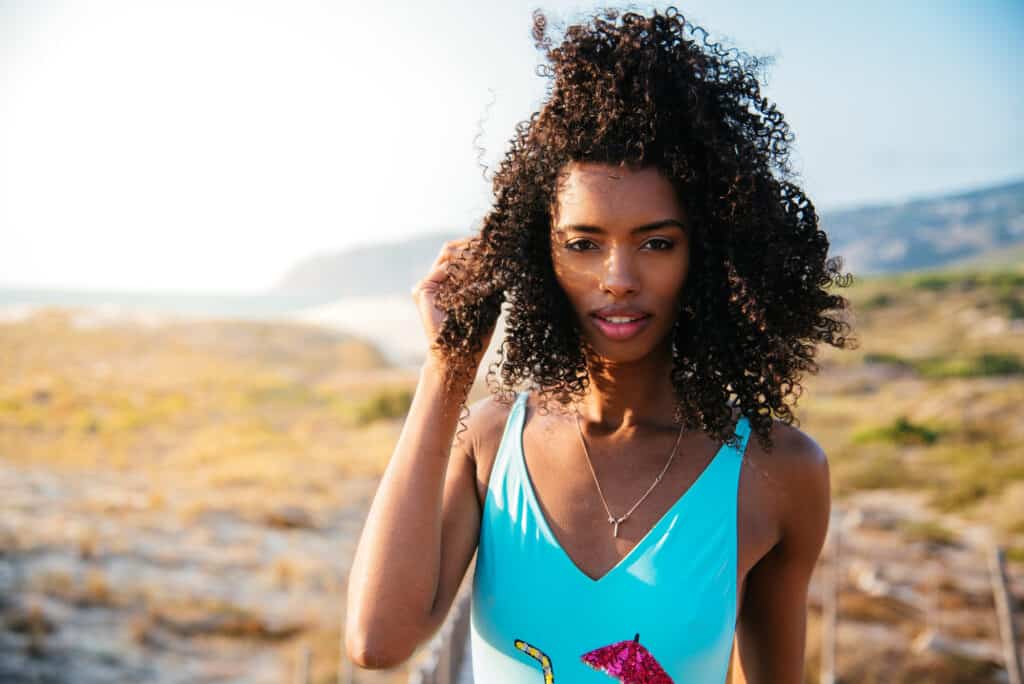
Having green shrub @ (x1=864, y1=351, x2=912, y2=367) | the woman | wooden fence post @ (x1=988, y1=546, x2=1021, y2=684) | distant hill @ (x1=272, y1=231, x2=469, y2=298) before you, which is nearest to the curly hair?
the woman

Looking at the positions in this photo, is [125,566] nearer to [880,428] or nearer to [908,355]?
[880,428]

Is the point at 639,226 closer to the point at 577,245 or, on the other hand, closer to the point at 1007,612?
the point at 577,245

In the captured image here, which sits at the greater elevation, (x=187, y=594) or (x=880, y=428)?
(x=880, y=428)

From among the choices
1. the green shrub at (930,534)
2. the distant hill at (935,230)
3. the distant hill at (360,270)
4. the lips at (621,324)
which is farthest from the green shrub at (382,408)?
the distant hill at (360,270)

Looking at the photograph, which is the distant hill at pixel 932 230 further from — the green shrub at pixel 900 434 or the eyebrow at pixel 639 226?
the eyebrow at pixel 639 226

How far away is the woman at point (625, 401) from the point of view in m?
1.59

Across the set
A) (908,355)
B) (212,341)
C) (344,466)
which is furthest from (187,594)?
(212,341)

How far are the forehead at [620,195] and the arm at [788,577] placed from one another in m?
0.57

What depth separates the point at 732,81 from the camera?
5.62ft

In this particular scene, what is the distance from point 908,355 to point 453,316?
103ft

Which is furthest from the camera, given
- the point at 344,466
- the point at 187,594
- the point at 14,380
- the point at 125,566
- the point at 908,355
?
the point at 14,380

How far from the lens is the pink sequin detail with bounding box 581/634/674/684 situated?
1551 mm

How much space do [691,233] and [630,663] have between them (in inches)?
33.1

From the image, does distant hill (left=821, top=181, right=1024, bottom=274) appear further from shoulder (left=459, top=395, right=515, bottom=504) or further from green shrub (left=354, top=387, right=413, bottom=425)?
shoulder (left=459, top=395, right=515, bottom=504)
